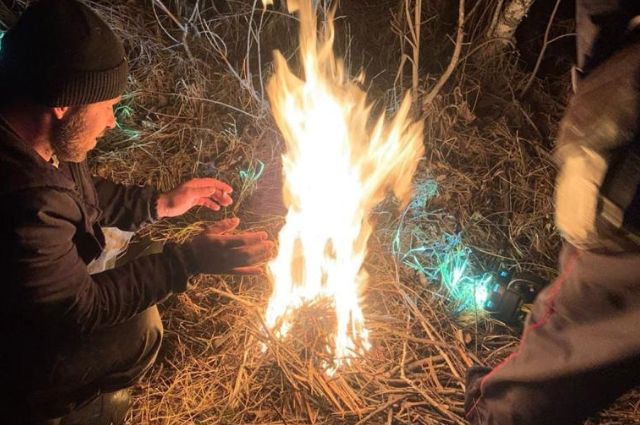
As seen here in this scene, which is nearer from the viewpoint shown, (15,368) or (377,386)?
(15,368)

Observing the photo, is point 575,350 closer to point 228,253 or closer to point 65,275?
point 228,253

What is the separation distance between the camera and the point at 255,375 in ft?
9.34

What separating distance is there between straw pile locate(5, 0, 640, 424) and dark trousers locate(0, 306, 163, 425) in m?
0.40

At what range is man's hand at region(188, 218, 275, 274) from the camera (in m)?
2.30

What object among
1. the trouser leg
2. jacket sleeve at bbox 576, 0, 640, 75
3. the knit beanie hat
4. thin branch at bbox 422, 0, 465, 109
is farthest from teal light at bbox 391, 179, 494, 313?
the knit beanie hat

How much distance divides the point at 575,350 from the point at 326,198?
1.68 meters

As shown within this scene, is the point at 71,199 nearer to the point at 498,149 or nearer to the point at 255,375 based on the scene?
the point at 255,375

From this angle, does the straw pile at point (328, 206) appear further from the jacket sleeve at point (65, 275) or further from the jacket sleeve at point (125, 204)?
the jacket sleeve at point (65, 275)

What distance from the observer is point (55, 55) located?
1.92 m

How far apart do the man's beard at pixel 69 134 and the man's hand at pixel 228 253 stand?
717 millimetres

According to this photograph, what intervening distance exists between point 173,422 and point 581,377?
2182 mm

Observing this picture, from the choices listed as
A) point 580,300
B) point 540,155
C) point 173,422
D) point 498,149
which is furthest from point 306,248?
point 540,155

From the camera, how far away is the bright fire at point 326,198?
2.98 m

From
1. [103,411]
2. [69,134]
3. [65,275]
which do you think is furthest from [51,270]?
[103,411]
